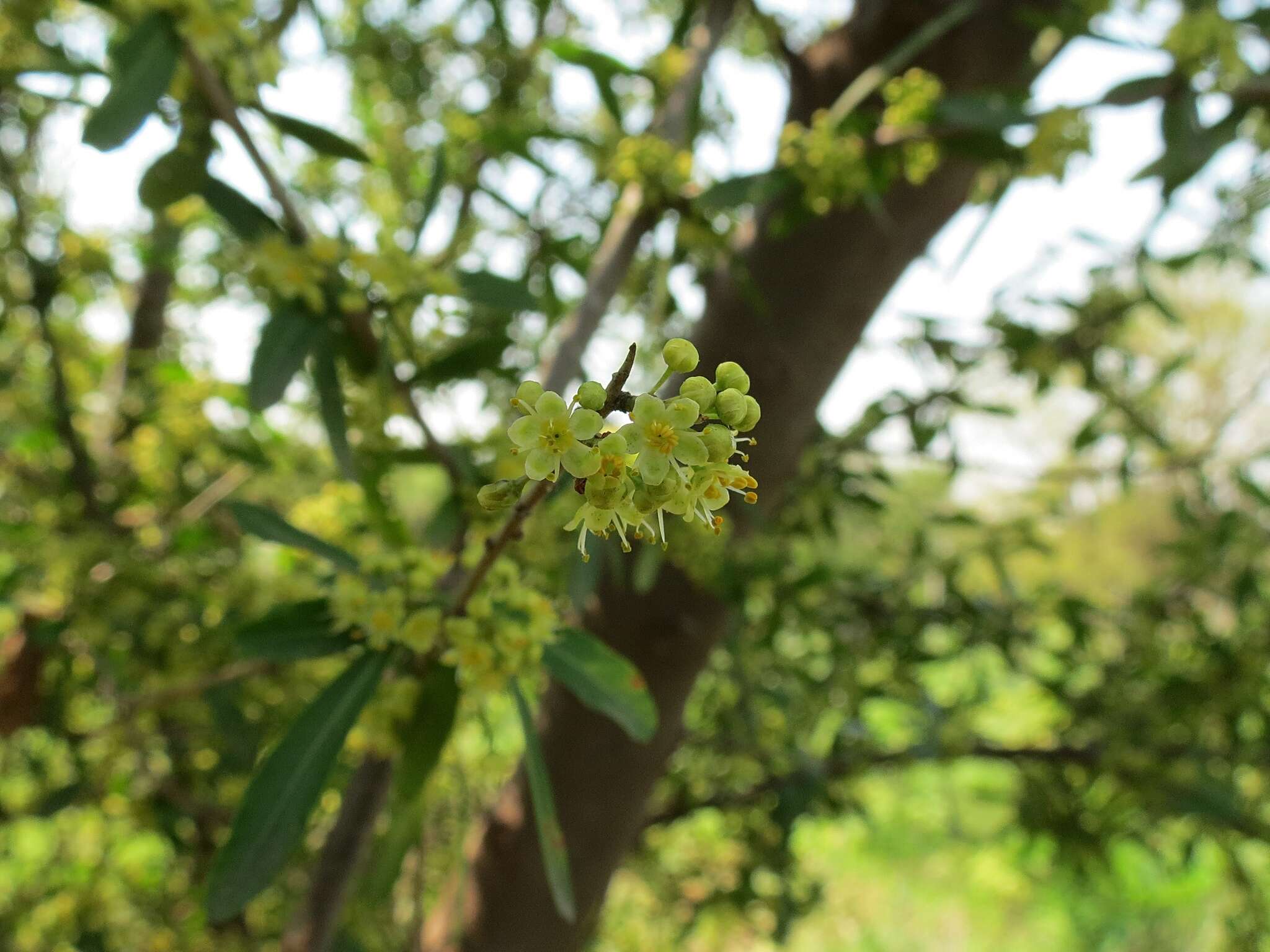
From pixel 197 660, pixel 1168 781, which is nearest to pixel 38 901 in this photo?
pixel 197 660

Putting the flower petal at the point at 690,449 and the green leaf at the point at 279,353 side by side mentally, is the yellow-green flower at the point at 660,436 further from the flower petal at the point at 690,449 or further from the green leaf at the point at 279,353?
the green leaf at the point at 279,353

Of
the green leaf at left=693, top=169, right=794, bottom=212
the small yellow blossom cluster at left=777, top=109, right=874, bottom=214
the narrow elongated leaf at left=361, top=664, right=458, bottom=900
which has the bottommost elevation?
the narrow elongated leaf at left=361, top=664, right=458, bottom=900

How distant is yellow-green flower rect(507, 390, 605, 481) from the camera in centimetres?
49

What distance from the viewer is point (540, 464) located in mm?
509

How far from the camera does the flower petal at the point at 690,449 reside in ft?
1.69

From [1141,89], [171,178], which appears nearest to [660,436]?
[171,178]

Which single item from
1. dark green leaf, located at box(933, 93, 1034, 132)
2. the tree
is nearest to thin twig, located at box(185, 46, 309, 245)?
the tree

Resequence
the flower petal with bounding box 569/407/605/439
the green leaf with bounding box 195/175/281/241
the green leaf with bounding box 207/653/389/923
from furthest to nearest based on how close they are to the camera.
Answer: the green leaf with bounding box 195/175/281/241, the green leaf with bounding box 207/653/389/923, the flower petal with bounding box 569/407/605/439

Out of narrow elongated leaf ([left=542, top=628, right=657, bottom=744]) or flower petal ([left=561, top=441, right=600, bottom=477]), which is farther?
narrow elongated leaf ([left=542, top=628, right=657, bottom=744])

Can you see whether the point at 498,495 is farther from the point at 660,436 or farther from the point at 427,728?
the point at 427,728

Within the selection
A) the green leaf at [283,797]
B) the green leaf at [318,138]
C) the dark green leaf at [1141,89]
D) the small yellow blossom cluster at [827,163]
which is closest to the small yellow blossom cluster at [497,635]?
the green leaf at [283,797]

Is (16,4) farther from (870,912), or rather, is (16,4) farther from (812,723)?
(870,912)

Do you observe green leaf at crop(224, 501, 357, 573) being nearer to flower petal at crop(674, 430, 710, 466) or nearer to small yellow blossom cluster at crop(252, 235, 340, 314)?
small yellow blossom cluster at crop(252, 235, 340, 314)

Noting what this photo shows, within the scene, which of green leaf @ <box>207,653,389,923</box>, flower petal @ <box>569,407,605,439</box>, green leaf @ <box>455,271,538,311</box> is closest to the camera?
flower petal @ <box>569,407,605,439</box>
